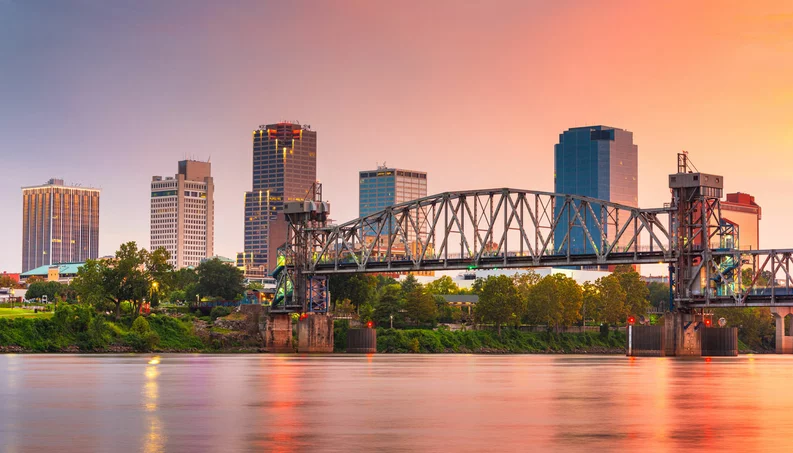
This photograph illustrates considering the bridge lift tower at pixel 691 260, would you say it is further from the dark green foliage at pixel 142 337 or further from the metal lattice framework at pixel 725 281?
the dark green foliage at pixel 142 337

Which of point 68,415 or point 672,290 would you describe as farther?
point 672,290

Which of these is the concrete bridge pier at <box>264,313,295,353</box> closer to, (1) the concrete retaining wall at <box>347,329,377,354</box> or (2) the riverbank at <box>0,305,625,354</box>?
(2) the riverbank at <box>0,305,625,354</box>

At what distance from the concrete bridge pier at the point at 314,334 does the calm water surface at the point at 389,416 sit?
11179 cm

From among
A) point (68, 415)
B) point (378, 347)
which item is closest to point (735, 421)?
point (68, 415)

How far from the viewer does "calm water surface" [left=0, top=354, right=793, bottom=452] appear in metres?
27.1

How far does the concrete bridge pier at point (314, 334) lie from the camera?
552ft

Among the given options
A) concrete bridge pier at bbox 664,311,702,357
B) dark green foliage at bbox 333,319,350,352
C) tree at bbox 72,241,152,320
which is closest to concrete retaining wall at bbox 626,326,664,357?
concrete bridge pier at bbox 664,311,702,357

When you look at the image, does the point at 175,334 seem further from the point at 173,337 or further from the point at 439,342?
the point at 439,342

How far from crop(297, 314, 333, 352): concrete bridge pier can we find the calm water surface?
11179 centimetres

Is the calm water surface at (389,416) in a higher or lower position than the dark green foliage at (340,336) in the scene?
higher

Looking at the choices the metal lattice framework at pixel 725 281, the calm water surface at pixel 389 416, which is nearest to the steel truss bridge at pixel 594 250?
the metal lattice framework at pixel 725 281

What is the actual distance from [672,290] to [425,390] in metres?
99.4

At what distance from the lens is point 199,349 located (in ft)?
521

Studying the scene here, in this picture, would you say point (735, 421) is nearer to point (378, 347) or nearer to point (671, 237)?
point (671, 237)
